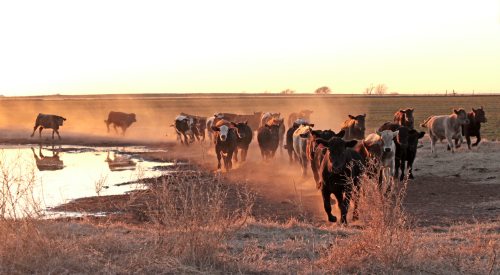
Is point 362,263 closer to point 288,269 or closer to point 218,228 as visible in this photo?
point 288,269

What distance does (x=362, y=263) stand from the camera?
23.0ft

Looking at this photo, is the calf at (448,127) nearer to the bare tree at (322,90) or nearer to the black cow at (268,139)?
the black cow at (268,139)

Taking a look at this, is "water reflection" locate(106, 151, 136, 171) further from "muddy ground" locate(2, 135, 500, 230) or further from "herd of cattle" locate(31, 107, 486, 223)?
"herd of cattle" locate(31, 107, 486, 223)

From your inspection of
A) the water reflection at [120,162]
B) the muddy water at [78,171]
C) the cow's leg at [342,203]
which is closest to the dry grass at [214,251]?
the muddy water at [78,171]

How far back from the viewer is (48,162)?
2453 centimetres

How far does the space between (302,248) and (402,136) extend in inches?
412

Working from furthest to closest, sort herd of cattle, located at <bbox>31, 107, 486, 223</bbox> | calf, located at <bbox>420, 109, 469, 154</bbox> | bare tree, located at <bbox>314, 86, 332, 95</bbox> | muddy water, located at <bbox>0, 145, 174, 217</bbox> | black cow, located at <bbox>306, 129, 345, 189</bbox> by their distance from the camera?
1. bare tree, located at <bbox>314, 86, 332, 95</bbox>
2. calf, located at <bbox>420, 109, 469, 154</bbox>
3. muddy water, located at <bbox>0, 145, 174, 217</bbox>
4. black cow, located at <bbox>306, 129, 345, 189</bbox>
5. herd of cattle, located at <bbox>31, 107, 486, 223</bbox>

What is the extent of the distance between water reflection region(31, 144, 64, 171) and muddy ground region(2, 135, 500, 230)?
12.9ft

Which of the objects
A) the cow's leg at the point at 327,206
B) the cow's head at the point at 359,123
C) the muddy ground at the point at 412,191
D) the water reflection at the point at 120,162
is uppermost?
the cow's head at the point at 359,123

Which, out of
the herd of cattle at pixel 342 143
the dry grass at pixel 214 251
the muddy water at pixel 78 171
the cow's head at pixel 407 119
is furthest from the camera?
the cow's head at pixel 407 119

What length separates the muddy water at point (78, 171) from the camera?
1439cm

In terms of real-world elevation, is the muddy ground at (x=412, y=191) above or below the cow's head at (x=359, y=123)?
below

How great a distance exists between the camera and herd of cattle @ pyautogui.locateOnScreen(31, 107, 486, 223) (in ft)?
37.4

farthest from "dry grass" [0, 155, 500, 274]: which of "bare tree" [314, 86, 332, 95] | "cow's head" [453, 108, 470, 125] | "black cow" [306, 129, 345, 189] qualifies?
"bare tree" [314, 86, 332, 95]
